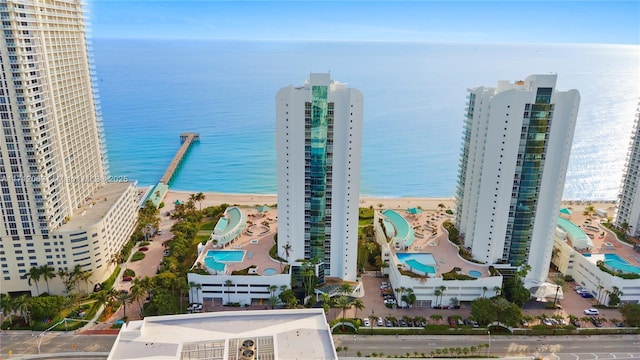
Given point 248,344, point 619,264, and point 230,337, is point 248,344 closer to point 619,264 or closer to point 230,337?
point 230,337

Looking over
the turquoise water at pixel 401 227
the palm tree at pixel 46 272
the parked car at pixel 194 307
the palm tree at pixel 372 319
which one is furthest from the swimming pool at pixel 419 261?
the palm tree at pixel 46 272

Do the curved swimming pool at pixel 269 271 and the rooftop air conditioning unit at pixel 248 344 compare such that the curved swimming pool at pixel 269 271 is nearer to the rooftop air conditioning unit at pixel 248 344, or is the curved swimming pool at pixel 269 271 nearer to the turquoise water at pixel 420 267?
the turquoise water at pixel 420 267

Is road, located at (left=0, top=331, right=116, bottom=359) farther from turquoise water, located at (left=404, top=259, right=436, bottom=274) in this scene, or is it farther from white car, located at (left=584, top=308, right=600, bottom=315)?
white car, located at (left=584, top=308, right=600, bottom=315)

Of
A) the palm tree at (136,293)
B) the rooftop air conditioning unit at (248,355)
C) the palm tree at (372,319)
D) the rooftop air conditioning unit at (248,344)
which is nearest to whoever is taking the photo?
the rooftop air conditioning unit at (248,355)

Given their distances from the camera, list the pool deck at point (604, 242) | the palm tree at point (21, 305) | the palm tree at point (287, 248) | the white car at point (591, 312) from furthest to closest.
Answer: the pool deck at point (604, 242) → the palm tree at point (287, 248) → the white car at point (591, 312) → the palm tree at point (21, 305)

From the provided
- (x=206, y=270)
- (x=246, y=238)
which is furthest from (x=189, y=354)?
(x=246, y=238)

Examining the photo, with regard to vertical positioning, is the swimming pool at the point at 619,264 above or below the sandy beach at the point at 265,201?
above
